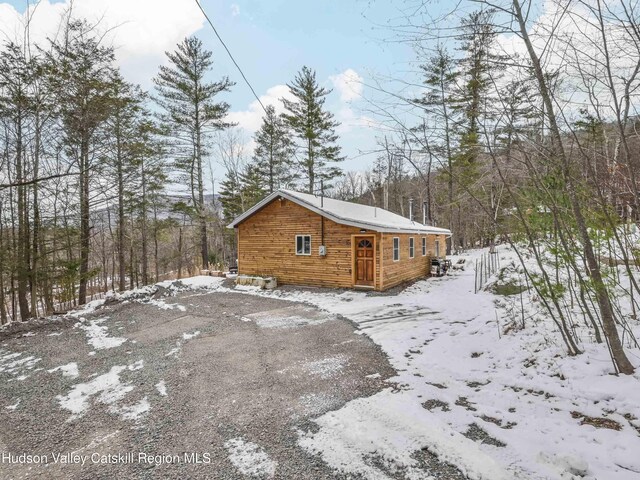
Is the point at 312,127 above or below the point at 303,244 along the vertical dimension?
above

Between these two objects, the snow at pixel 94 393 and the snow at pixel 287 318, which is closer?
the snow at pixel 94 393

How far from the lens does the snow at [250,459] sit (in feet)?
7.61

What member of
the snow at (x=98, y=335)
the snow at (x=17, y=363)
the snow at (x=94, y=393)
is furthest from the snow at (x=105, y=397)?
the snow at (x=98, y=335)

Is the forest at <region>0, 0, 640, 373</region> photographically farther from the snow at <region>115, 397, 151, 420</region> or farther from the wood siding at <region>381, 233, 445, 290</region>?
the wood siding at <region>381, 233, 445, 290</region>

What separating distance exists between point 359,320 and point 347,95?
4818mm

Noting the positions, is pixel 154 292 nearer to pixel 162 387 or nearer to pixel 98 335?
pixel 98 335

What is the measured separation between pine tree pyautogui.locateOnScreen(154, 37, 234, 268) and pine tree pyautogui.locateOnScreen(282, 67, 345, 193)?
4344mm

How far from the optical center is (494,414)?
9.68 feet

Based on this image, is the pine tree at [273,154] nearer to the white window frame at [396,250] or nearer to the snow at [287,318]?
the white window frame at [396,250]

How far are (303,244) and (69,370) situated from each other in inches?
302

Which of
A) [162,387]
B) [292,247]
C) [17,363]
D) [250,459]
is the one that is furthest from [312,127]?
[250,459]

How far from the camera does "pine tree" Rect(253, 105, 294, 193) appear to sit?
20375 millimetres

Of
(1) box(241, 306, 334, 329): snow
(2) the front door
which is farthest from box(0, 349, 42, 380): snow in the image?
(2) the front door

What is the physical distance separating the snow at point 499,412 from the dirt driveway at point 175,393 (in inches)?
13.0
